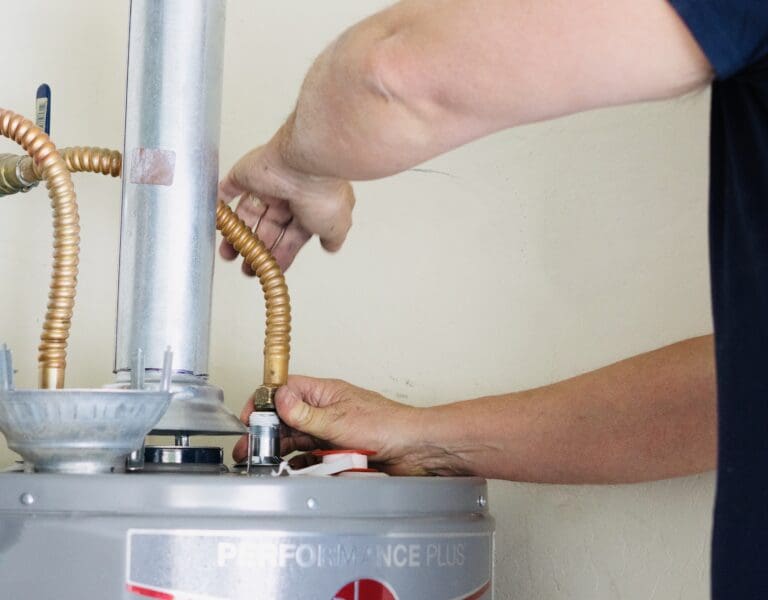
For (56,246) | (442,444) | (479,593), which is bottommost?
(479,593)

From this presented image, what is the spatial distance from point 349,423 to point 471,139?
0.39m

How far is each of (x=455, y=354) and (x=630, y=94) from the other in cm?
66

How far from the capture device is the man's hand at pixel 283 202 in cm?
93

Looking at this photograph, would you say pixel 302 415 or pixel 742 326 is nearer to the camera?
pixel 742 326

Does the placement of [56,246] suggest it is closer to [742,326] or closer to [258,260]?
[258,260]

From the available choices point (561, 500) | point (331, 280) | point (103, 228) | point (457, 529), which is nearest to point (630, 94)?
point (457, 529)

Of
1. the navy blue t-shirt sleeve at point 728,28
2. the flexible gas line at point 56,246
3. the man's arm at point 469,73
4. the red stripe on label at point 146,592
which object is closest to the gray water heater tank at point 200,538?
the red stripe on label at point 146,592

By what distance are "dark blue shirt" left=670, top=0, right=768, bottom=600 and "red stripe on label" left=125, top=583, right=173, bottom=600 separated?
14.0 inches

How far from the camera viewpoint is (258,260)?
1030 mm

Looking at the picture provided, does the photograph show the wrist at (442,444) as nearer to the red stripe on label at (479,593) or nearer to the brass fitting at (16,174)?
the red stripe on label at (479,593)

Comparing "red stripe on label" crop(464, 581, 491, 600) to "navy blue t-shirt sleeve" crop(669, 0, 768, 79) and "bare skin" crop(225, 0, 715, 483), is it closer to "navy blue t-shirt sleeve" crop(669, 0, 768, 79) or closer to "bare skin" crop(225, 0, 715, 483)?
"bare skin" crop(225, 0, 715, 483)

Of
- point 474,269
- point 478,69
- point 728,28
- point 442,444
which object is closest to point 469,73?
point 478,69

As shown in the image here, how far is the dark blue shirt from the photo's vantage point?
2.12 ft

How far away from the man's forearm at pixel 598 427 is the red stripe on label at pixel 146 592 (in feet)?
1.26
